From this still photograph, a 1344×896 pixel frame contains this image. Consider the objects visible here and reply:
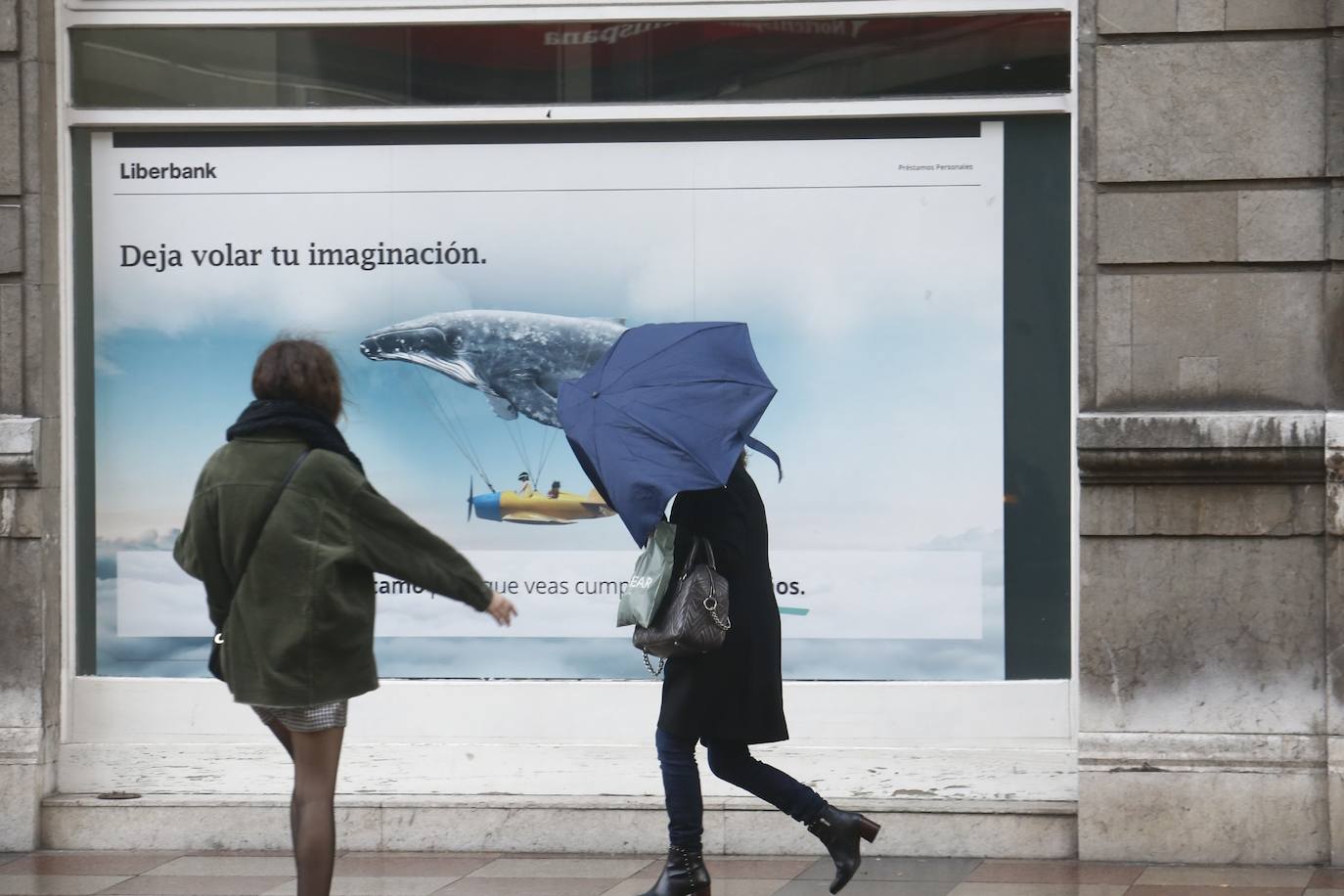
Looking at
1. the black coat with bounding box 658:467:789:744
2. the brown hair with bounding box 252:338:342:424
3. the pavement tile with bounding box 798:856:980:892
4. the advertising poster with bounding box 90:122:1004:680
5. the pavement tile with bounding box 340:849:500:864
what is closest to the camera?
the brown hair with bounding box 252:338:342:424

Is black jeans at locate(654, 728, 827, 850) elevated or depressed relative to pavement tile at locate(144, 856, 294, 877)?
elevated

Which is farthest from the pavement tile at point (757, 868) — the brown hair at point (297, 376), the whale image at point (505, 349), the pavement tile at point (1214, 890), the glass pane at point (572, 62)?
the glass pane at point (572, 62)

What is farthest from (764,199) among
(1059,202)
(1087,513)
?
(1087,513)

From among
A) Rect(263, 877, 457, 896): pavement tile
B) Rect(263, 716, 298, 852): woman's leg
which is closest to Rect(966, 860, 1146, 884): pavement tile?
Rect(263, 877, 457, 896): pavement tile

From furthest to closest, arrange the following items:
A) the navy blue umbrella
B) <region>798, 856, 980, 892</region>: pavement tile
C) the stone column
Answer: the stone column, <region>798, 856, 980, 892</region>: pavement tile, the navy blue umbrella

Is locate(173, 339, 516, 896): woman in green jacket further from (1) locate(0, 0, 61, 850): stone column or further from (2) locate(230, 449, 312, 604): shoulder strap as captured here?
(1) locate(0, 0, 61, 850): stone column

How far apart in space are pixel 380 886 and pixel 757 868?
142cm

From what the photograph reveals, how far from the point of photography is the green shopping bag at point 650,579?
16.1 ft

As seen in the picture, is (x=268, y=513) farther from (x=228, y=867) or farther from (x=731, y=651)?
(x=228, y=867)

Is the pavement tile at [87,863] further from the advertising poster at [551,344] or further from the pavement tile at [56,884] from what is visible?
the advertising poster at [551,344]

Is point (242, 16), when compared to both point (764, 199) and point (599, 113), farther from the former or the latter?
point (764, 199)

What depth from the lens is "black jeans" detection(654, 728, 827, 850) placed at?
5.10 metres

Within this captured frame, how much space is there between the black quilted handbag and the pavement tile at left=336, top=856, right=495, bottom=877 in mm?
1654

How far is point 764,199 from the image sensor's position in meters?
6.72
